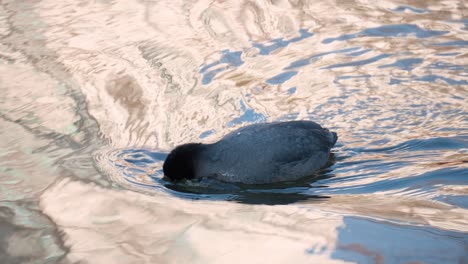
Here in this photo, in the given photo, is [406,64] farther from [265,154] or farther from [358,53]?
[265,154]

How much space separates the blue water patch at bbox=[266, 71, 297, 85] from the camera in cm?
702

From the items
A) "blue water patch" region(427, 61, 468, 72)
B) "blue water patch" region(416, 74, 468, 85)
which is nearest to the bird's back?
"blue water patch" region(416, 74, 468, 85)

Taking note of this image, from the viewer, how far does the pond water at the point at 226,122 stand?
3.80 m

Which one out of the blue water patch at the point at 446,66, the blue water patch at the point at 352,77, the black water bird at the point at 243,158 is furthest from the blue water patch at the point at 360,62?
the black water bird at the point at 243,158

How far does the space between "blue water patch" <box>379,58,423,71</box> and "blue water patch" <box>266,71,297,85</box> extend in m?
0.89

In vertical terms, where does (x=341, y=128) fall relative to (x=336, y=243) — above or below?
below

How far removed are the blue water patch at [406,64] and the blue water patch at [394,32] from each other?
68 centimetres

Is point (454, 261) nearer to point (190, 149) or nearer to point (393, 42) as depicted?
point (190, 149)

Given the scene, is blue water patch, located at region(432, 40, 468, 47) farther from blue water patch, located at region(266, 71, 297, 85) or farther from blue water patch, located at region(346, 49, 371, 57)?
blue water patch, located at region(266, 71, 297, 85)

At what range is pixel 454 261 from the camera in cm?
342

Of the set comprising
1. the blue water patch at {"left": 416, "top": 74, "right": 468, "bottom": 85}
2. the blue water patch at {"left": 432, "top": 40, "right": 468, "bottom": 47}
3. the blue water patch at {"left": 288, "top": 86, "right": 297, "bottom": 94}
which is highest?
the blue water patch at {"left": 432, "top": 40, "right": 468, "bottom": 47}

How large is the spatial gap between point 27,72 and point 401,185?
420cm

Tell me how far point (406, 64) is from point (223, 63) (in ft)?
5.95

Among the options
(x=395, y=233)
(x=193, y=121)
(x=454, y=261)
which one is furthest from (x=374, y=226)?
(x=193, y=121)
